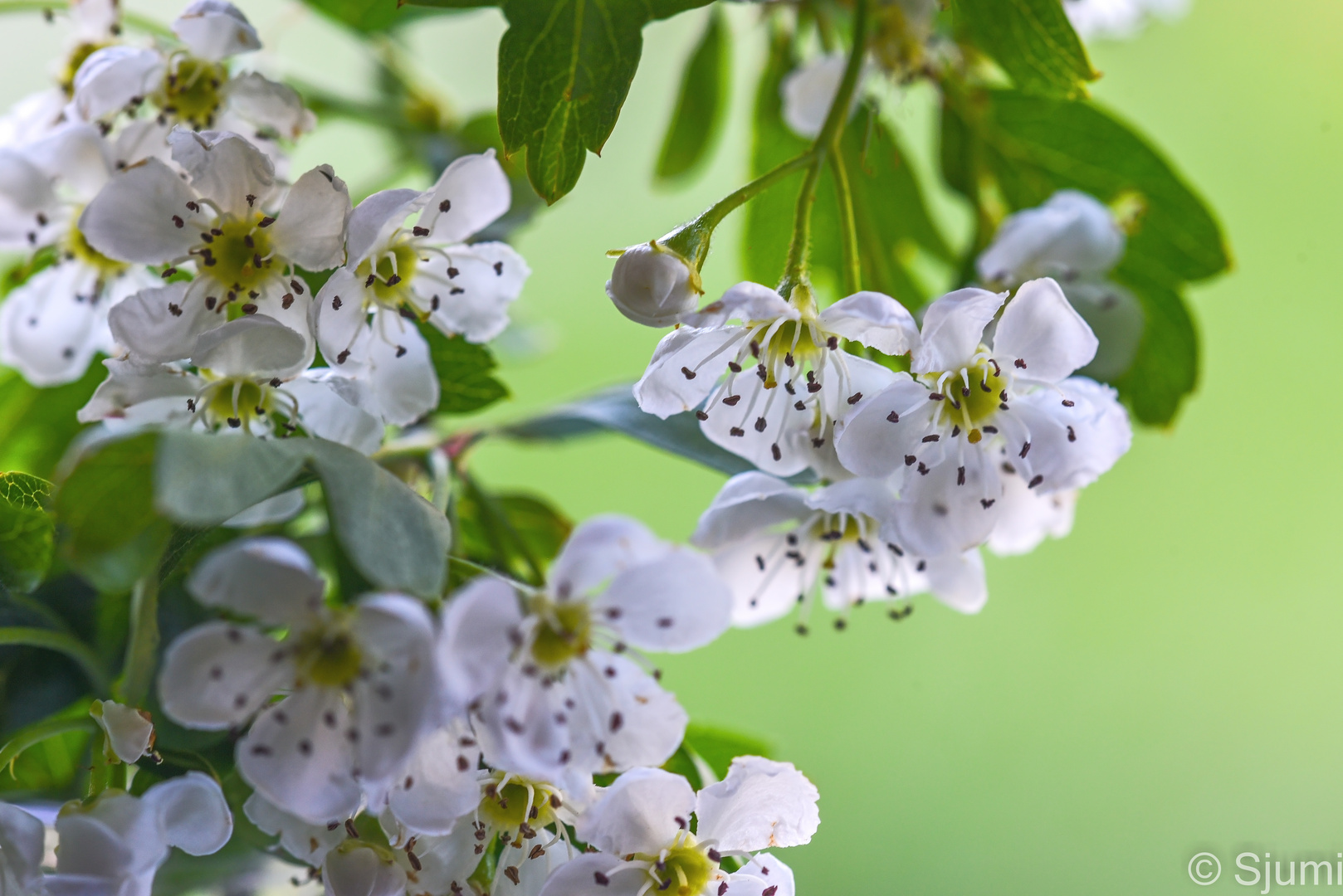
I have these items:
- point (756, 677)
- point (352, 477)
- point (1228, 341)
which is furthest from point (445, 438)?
point (1228, 341)

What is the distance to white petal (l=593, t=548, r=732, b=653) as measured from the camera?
0.43 m

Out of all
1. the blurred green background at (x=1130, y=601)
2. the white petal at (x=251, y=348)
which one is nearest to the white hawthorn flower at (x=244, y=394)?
the white petal at (x=251, y=348)

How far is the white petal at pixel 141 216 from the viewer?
51 cm

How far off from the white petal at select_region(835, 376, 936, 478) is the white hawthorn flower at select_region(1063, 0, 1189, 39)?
1.32 ft

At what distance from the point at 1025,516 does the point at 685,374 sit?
189 mm

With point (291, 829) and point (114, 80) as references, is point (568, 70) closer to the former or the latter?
point (114, 80)

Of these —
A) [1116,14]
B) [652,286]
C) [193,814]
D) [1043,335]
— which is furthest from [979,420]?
[1116,14]

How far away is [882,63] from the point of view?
74 centimetres

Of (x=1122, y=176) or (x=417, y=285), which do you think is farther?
(x=1122, y=176)

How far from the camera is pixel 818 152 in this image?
0.56 m

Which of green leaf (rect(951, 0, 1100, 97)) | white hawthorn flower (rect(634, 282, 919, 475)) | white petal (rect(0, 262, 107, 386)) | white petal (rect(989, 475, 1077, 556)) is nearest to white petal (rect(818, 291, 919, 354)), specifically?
white hawthorn flower (rect(634, 282, 919, 475))

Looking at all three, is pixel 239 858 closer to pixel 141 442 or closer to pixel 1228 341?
pixel 141 442

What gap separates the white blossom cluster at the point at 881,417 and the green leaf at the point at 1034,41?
0.50ft

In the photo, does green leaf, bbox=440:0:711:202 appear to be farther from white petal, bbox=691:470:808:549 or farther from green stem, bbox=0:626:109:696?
green stem, bbox=0:626:109:696
